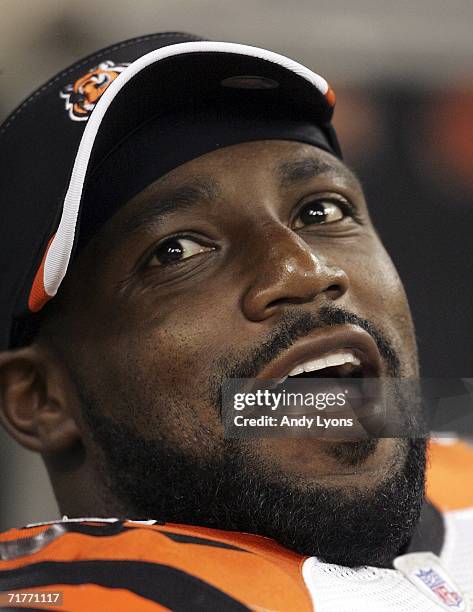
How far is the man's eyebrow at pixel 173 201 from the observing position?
675mm

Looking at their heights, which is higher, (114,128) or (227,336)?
(114,128)

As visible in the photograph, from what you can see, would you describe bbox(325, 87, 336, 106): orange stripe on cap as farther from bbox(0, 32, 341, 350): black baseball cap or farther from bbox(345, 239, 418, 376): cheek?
bbox(345, 239, 418, 376): cheek

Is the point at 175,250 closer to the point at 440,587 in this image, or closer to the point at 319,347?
the point at 319,347

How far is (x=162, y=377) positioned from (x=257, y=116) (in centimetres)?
23

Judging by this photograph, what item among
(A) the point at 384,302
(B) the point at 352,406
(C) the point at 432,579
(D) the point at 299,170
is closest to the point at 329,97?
(D) the point at 299,170

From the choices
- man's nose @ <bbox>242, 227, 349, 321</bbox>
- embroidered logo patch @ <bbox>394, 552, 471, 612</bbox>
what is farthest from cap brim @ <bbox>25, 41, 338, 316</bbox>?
embroidered logo patch @ <bbox>394, 552, 471, 612</bbox>

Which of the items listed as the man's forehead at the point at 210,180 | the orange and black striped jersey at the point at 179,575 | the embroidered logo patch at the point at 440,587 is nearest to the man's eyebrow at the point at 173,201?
the man's forehead at the point at 210,180

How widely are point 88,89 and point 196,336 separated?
0.78 ft

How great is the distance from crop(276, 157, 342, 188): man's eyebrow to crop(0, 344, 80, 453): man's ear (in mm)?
233

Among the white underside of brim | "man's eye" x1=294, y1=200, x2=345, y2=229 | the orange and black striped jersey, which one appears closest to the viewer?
the orange and black striped jersey

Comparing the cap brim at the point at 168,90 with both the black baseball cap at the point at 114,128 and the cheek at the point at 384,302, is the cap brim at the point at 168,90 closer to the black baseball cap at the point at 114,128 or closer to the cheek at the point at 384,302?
the black baseball cap at the point at 114,128

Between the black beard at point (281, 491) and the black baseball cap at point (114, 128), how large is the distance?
5.4 inches

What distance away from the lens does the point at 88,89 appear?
73cm

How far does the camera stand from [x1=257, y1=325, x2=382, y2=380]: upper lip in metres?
0.60
